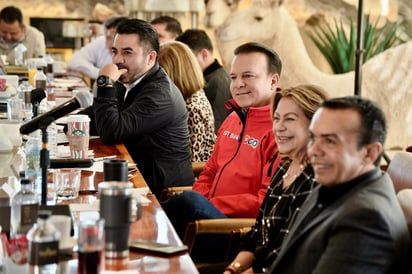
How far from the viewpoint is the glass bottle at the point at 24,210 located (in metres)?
2.18

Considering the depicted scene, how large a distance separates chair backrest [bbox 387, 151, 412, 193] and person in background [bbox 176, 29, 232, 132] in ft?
8.40

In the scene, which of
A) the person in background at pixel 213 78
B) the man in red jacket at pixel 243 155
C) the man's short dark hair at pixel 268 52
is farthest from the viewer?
the person in background at pixel 213 78

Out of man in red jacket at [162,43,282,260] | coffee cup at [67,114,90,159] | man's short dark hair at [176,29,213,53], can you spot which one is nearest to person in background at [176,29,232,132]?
man's short dark hair at [176,29,213,53]

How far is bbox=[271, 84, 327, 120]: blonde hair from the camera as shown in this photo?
266 centimetres

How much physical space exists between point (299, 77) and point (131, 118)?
4.19 meters

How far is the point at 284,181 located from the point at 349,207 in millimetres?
773

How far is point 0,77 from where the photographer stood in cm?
562

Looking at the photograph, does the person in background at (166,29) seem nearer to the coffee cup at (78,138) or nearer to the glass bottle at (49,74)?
the glass bottle at (49,74)

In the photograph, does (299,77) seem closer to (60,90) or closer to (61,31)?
(60,90)

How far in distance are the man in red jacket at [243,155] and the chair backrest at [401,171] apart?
0.50 m

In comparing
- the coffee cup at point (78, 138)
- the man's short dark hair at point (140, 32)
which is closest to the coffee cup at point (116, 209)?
the coffee cup at point (78, 138)

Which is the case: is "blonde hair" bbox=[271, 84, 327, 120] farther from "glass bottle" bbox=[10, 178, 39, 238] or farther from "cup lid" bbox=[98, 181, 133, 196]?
"glass bottle" bbox=[10, 178, 39, 238]

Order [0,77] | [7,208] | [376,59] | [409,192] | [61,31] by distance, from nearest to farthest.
Result: 1. [409,192]
2. [7,208]
3. [0,77]
4. [376,59]
5. [61,31]

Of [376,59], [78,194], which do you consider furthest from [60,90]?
[78,194]
